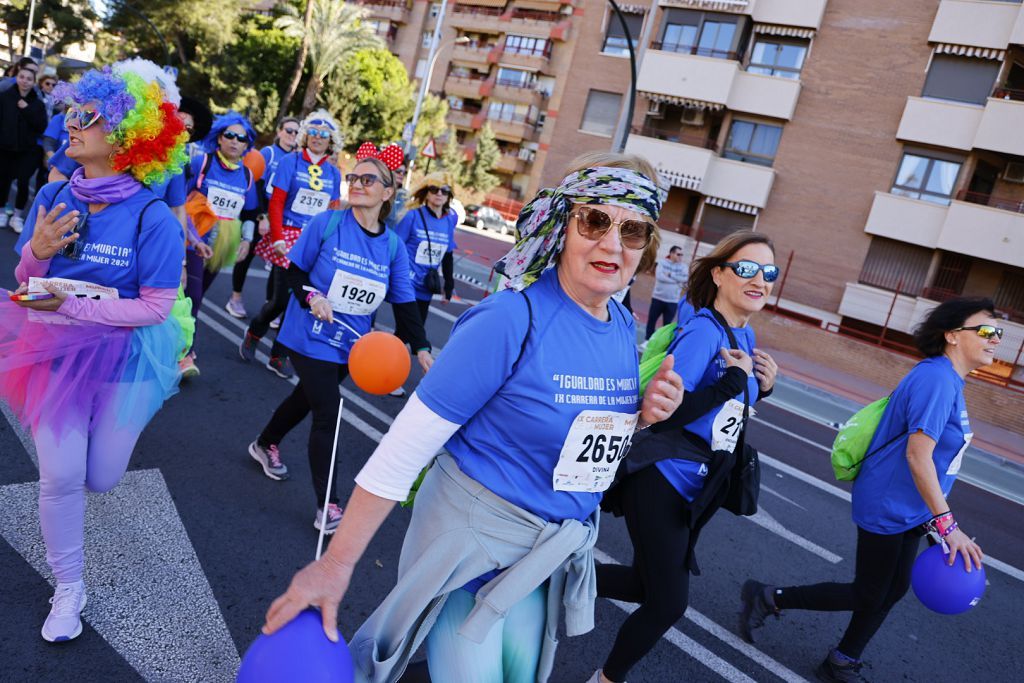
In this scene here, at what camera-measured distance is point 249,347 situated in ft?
21.9

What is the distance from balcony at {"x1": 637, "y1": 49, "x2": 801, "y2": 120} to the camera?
81.6ft

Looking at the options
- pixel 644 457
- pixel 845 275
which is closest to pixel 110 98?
pixel 644 457

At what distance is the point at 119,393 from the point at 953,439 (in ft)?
12.3

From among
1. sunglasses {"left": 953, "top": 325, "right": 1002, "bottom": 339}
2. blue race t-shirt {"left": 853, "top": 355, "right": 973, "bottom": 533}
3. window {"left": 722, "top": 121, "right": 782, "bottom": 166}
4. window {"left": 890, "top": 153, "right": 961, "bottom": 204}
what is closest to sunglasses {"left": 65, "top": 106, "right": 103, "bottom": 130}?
blue race t-shirt {"left": 853, "top": 355, "right": 973, "bottom": 533}

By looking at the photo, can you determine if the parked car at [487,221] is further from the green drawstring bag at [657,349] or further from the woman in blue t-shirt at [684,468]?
the woman in blue t-shirt at [684,468]

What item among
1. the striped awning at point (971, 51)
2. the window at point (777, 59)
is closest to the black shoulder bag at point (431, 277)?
the striped awning at point (971, 51)

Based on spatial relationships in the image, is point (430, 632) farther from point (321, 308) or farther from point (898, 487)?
point (898, 487)

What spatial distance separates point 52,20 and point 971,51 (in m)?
52.0

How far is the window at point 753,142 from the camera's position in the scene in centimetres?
2562

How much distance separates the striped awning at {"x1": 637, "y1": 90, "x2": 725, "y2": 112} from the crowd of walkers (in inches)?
952

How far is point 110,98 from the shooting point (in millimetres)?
2688

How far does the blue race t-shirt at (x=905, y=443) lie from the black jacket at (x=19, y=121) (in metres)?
10.4

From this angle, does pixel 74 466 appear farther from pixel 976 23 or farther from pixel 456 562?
pixel 976 23

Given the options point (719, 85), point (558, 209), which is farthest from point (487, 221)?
point (558, 209)
